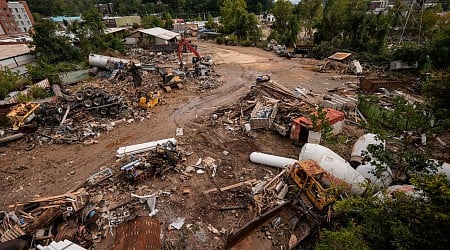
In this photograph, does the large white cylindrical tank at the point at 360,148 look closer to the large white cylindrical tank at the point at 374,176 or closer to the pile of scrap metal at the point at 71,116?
the large white cylindrical tank at the point at 374,176

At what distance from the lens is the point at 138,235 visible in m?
5.36

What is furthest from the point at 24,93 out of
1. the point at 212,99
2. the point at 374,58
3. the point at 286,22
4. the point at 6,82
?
the point at 286,22

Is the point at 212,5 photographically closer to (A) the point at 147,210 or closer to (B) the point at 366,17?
(B) the point at 366,17

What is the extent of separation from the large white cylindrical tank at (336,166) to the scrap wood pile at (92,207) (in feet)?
16.6

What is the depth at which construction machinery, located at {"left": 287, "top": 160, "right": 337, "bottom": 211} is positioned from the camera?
6.52 m

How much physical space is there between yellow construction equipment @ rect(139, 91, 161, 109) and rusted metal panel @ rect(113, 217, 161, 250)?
9.45 m

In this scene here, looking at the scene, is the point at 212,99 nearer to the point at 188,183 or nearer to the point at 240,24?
the point at 188,183

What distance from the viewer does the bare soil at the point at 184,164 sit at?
7102mm

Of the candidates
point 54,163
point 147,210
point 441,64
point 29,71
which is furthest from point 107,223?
point 441,64

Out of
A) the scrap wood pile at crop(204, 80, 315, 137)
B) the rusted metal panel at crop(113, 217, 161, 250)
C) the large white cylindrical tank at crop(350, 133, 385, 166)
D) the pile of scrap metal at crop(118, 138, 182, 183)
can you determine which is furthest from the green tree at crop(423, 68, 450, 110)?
the rusted metal panel at crop(113, 217, 161, 250)

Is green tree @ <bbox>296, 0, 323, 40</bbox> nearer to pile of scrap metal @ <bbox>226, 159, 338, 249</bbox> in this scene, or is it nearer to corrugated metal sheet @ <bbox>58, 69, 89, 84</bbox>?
corrugated metal sheet @ <bbox>58, 69, 89, 84</bbox>

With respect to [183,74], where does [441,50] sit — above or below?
above

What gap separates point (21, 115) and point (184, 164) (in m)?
9.57

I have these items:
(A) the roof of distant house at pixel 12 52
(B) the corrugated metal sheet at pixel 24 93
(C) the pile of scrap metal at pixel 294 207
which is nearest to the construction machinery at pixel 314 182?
(C) the pile of scrap metal at pixel 294 207
